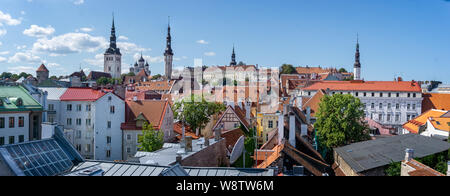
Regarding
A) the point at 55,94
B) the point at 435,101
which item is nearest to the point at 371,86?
the point at 435,101

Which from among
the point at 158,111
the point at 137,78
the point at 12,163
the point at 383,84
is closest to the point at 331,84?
the point at 383,84

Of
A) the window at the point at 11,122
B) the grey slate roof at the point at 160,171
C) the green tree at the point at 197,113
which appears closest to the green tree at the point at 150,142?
the green tree at the point at 197,113

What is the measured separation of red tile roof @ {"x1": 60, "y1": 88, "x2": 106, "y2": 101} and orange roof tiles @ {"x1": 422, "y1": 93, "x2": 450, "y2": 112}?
1809 inches

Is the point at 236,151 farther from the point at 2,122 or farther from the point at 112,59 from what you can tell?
the point at 112,59

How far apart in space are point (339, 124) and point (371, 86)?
2989 cm

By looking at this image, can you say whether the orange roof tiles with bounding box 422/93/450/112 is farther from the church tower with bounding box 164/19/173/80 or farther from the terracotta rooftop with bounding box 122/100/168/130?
the church tower with bounding box 164/19/173/80

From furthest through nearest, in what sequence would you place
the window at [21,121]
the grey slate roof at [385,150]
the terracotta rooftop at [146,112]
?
the terracotta rooftop at [146,112] → the window at [21,121] → the grey slate roof at [385,150]

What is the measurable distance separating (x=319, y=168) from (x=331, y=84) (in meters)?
40.7

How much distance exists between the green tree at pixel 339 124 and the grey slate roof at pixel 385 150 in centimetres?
413

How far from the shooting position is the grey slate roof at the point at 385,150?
17.2 metres

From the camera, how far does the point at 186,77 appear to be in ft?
268

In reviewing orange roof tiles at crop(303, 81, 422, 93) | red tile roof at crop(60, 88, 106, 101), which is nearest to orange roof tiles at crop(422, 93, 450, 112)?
orange roof tiles at crop(303, 81, 422, 93)

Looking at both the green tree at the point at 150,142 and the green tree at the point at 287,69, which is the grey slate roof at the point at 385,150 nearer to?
the green tree at the point at 150,142

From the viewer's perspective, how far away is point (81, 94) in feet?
89.2
